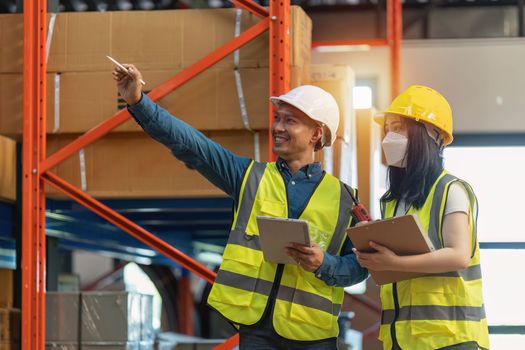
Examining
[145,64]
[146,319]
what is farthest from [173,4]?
[145,64]

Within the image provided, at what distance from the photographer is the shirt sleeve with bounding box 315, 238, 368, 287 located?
3.78m

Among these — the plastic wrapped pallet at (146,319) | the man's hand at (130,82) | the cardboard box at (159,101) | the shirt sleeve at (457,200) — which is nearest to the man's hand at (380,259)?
the shirt sleeve at (457,200)

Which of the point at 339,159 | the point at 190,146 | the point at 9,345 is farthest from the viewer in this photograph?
the point at 339,159

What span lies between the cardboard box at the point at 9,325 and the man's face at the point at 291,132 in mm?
3079

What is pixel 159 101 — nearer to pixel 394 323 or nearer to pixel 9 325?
pixel 9 325

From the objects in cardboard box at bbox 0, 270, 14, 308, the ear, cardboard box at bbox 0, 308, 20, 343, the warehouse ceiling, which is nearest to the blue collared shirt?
the ear

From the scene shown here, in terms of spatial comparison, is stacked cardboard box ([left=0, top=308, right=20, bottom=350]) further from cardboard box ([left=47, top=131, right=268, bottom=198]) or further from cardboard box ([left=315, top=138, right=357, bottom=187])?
cardboard box ([left=315, top=138, right=357, bottom=187])

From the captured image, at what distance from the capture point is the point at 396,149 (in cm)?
372

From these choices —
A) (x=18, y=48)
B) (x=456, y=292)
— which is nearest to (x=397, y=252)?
(x=456, y=292)

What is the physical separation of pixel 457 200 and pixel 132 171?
3196mm

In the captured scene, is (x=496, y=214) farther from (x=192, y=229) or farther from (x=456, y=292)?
(x=456, y=292)

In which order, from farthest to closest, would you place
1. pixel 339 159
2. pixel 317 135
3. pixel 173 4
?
1. pixel 173 4
2. pixel 339 159
3. pixel 317 135

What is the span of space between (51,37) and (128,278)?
1321cm

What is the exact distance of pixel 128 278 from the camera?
19328 mm
